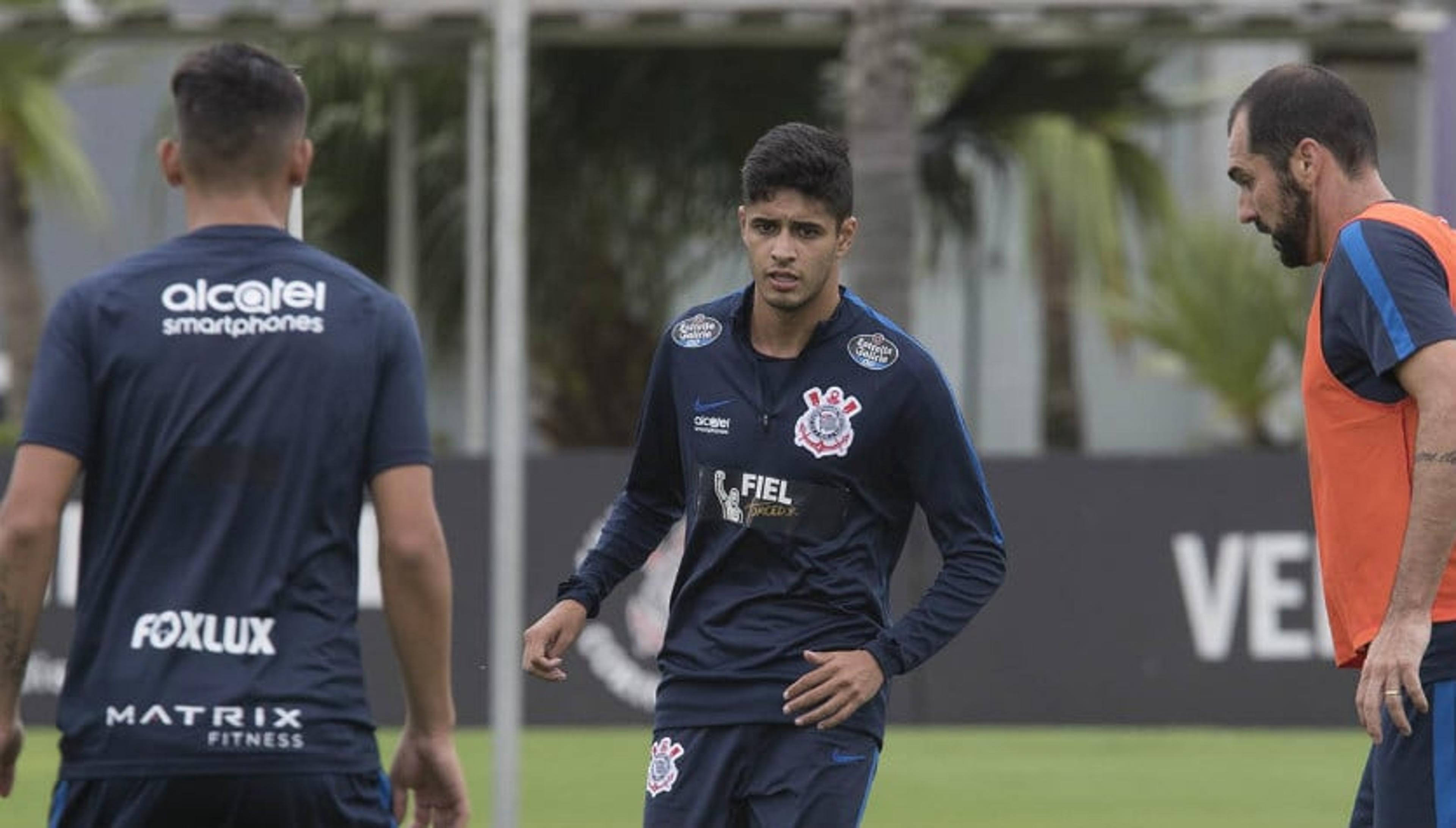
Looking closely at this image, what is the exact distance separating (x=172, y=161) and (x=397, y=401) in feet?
1.93

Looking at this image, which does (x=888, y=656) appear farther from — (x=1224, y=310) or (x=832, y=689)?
(x=1224, y=310)

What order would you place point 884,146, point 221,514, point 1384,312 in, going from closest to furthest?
point 221,514 < point 1384,312 < point 884,146

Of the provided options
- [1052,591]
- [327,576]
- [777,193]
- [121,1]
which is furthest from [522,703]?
[121,1]

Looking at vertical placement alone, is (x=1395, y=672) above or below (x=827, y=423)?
below

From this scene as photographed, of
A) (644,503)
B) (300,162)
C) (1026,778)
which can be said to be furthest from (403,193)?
(300,162)

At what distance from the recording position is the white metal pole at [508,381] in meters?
9.95

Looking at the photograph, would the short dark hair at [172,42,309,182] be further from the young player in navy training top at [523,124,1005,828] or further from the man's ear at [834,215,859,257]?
the man's ear at [834,215,859,257]

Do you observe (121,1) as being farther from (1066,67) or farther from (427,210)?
(1066,67)

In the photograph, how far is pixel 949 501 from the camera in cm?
609

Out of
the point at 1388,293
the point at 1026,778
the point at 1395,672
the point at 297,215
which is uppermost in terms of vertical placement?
the point at 297,215

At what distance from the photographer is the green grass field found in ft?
40.0

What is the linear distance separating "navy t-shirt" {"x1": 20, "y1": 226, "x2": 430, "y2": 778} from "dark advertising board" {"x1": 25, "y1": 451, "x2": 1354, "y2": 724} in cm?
1168

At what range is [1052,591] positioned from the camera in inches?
656

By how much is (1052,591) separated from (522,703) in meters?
3.21
